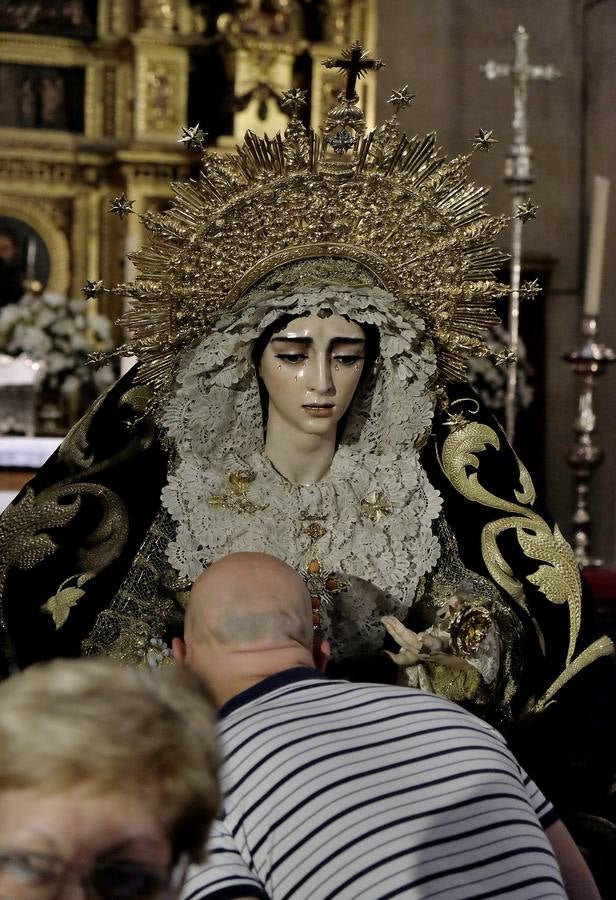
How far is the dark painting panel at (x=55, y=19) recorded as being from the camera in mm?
7485

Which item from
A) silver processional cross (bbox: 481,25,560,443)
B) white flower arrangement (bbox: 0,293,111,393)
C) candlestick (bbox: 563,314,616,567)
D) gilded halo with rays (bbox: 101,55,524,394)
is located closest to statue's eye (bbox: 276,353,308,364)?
gilded halo with rays (bbox: 101,55,524,394)

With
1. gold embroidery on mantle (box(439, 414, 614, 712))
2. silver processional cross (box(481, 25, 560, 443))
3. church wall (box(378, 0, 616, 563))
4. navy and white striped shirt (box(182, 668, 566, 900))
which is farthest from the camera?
church wall (box(378, 0, 616, 563))

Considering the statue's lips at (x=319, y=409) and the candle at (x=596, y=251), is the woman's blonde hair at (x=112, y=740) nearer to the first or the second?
the statue's lips at (x=319, y=409)

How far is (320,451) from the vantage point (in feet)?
10.9

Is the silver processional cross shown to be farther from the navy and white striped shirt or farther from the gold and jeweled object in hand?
the navy and white striped shirt

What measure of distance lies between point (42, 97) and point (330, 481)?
15.8 feet

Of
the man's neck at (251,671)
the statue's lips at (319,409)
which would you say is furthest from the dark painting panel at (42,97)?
the man's neck at (251,671)

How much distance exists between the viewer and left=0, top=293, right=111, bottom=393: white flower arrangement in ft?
22.2

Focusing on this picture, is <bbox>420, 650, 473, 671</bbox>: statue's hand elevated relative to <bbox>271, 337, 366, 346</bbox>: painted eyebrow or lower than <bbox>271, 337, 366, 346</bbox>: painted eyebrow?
lower

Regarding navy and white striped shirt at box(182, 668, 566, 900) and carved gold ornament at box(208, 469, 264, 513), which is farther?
carved gold ornament at box(208, 469, 264, 513)

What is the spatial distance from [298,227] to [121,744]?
7.43ft

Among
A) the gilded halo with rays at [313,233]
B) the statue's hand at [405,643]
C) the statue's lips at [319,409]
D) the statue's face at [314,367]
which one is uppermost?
the gilded halo with rays at [313,233]

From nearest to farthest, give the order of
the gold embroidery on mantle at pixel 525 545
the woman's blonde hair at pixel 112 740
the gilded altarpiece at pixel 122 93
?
the woman's blonde hair at pixel 112 740 → the gold embroidery on mantle at pixel 525 545 → the gilded altarpiece at pixel 122 93

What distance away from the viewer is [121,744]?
3.74ft
